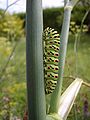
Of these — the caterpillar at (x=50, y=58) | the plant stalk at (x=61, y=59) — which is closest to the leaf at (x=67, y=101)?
the plant stalk at (x=61, y=59)

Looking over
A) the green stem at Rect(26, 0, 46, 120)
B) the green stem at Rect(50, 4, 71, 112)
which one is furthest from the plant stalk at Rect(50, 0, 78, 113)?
the green stem at Rect(26, 0, 46, 120)

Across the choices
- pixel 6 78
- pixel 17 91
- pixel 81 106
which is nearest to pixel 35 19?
pixel 81 106

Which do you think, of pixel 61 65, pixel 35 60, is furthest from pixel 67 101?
pixel 35 60

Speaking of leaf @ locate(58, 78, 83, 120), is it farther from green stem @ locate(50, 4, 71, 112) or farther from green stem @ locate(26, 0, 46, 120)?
green stem @ locate(26, 0, 46, 120)

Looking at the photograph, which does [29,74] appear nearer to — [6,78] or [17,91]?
[17,91]

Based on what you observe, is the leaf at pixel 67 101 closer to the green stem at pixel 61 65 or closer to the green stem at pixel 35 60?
the green stem at pixel 61 65
